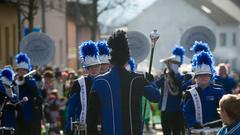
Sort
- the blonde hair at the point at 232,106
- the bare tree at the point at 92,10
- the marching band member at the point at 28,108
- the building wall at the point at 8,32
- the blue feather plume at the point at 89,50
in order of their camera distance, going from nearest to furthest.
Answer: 1. the blonde hair at the point at 232,106
2. the blue feather plume at the point at 89,50
3. the marching band member at the point at 28,108
4. the building wall at the point at 8,32
5. the bare tree at the point at 92,10

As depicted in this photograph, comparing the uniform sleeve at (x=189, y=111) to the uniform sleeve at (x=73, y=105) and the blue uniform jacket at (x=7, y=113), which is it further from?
the blue uniform jacket at (x=7, y=113)

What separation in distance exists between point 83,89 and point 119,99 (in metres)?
2.54

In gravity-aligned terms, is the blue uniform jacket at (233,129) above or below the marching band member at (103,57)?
below

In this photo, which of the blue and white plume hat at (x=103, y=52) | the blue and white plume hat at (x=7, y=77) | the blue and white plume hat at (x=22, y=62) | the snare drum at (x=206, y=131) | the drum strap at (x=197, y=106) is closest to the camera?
the snare drum at (x=206, y=131)

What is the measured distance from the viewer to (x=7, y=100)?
1474 cm

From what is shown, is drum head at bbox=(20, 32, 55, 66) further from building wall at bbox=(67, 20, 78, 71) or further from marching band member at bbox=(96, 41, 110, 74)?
building wall at bbox=(67, 20, 78, 71)

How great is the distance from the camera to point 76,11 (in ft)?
159

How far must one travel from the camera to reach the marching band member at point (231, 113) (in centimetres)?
822

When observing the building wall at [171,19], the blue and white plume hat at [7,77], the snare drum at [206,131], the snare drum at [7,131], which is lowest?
the snare drum at [206,131]

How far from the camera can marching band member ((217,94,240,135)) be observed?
8219mm

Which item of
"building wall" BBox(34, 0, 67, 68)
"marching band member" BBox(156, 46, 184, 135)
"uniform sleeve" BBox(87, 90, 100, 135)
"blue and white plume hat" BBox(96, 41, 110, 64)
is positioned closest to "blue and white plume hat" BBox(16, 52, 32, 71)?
"marching band member" BBox(156, 46, 184, 135)

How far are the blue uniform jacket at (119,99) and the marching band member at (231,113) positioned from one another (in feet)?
5.67

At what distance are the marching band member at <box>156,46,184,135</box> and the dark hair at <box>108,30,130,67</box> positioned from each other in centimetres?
676

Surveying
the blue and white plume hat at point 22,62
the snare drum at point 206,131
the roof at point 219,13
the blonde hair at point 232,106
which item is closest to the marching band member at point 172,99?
the blue and white plume hat at point 22,62
